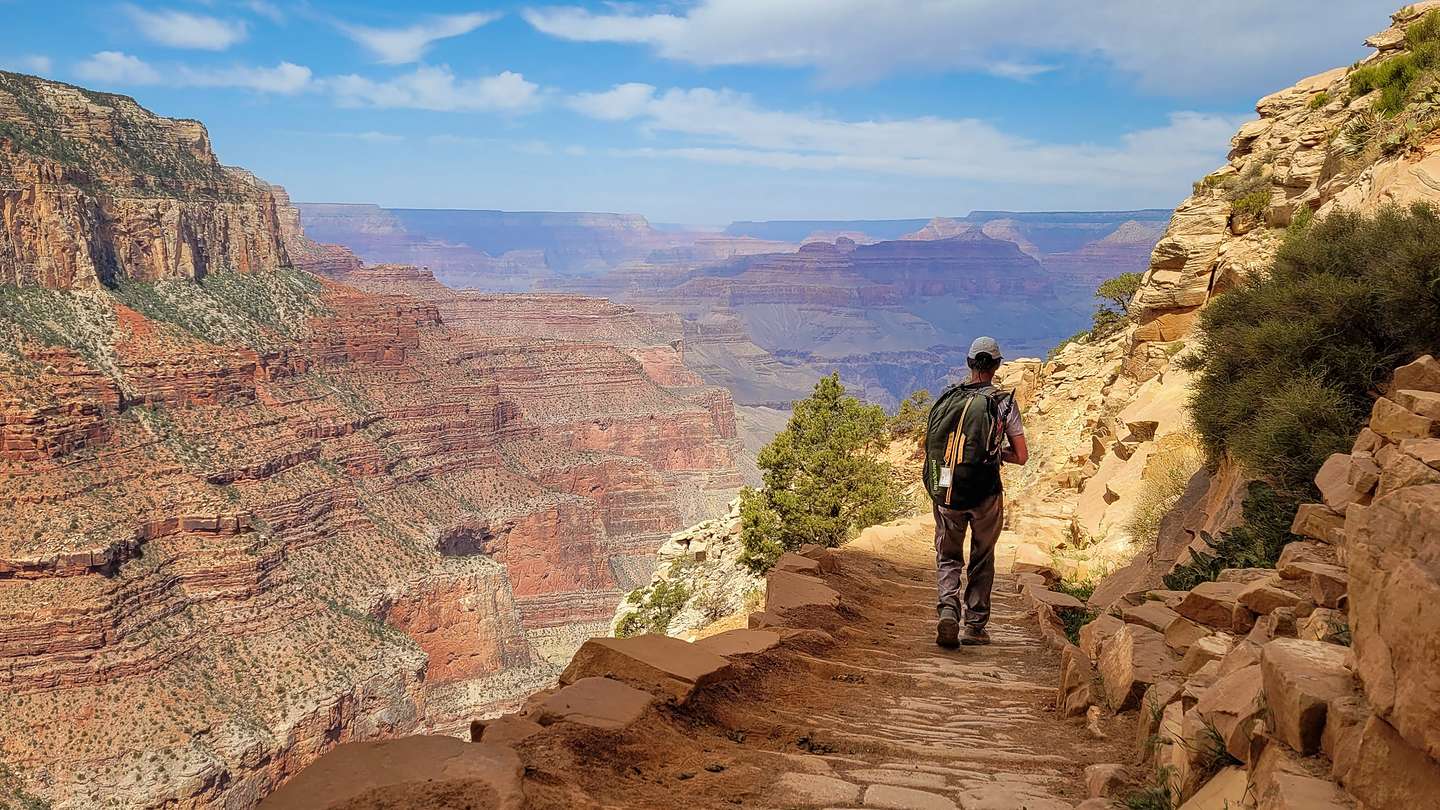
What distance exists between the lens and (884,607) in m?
10.4

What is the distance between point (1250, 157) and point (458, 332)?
111 metres

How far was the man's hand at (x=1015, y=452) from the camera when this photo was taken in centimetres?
790

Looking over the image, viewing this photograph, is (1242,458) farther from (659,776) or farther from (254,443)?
(254,443)

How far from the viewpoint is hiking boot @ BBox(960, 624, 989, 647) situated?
870 cm

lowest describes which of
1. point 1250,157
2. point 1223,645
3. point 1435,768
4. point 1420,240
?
point 1223,645

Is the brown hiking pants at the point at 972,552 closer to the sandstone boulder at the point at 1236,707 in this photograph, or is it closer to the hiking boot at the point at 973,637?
the hiking boot at the point at 973,637

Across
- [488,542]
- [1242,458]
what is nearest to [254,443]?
[488,542]

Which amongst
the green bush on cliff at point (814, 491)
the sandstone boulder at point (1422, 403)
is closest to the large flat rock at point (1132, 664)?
the sandstone boulder at point (1422, 403)

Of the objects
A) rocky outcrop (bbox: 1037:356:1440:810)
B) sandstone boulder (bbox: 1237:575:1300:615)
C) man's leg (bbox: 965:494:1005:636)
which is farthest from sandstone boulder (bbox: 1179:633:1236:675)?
man's leg (bbox: 965:494:1005:636)

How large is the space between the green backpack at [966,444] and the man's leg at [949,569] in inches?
6.1

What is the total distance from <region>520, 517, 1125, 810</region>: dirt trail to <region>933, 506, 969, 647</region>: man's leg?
195 mm

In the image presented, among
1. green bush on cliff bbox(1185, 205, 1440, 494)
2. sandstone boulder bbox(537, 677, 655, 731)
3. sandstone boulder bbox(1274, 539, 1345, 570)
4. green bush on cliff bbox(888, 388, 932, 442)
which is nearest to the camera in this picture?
sandstone boulder bbox(537, 677, 655, 731)

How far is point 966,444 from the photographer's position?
801 centimetres

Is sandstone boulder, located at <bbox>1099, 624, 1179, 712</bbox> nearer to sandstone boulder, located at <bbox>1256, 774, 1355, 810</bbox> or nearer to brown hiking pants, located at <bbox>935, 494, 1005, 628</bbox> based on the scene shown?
brown hiking pants, located at <bbox>935, 494, 1005, 628</bbox>
